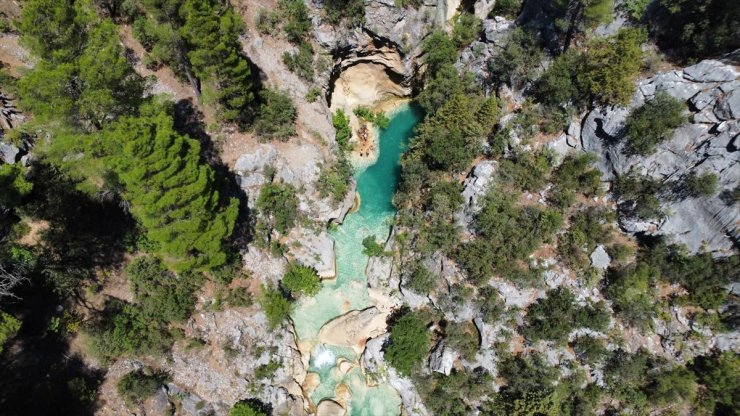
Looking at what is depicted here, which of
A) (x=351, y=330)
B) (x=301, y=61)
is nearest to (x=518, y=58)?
(x=301, y=61)

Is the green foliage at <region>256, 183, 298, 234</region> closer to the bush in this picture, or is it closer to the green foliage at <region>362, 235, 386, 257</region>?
the green foliage at <region>362, 235, 386, 257</region>

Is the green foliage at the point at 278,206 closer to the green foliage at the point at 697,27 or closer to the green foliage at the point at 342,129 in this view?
the green foliage at the point at 342,129

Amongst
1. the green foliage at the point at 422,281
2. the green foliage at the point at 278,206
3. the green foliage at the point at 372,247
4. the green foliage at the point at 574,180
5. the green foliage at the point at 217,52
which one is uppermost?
the green foliage at the point at 217,52

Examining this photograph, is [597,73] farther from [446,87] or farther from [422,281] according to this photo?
[422,281]

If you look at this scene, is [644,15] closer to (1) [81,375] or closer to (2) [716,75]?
(2) [716,75]

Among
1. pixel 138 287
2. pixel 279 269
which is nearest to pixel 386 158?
pixel 279 269

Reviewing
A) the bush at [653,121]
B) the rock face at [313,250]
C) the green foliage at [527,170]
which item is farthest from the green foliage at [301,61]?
the bush at [653,121]

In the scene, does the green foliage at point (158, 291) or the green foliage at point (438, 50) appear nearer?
the green foliage at point (158, 291)
